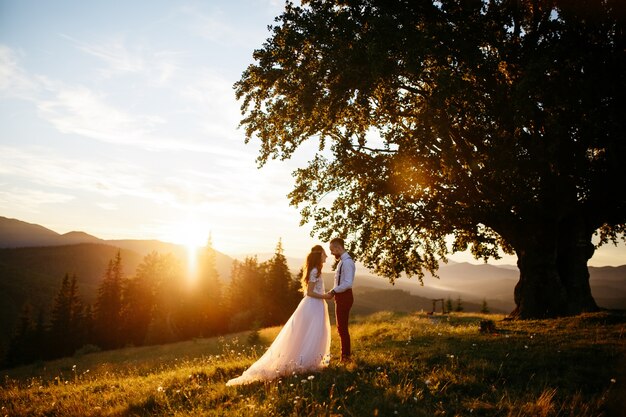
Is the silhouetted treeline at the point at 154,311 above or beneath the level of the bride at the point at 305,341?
beneath

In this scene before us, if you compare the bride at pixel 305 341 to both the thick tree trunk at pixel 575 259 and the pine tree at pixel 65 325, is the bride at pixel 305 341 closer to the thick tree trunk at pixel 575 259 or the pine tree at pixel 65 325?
the thick tree trunk at pixel 575 259

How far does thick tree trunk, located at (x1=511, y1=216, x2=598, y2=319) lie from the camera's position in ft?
55.7

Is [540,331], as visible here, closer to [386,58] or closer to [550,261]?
[550,261]

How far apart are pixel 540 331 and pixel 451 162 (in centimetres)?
667

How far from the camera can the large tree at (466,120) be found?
40.8 ft

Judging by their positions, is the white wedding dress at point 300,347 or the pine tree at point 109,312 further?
the pine tree at point 109,312

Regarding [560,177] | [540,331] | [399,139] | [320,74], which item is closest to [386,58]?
[320,74]

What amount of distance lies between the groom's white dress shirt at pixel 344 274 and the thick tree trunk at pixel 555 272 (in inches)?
486

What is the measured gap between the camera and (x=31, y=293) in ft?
433

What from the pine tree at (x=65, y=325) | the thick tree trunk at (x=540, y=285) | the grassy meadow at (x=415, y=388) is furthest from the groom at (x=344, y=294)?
the pine tree at (x=65, y=325)

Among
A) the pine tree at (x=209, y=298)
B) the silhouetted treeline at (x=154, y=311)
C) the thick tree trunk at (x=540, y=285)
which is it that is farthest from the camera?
the pine tree at (x=209, y=298)

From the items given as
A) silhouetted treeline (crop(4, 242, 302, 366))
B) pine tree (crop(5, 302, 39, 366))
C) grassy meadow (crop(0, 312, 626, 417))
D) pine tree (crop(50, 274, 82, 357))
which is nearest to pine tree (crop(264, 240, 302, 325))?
silhouetted treeline (crop(4, 242, 302, 366))

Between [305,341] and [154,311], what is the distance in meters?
58.6

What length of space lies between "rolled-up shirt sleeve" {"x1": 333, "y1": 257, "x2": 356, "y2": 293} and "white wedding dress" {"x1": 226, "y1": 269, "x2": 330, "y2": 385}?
0.51m
